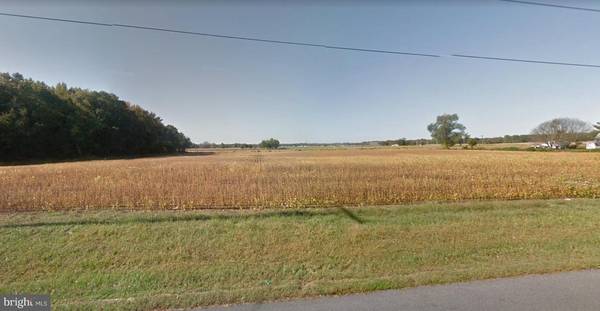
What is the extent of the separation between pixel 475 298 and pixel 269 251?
3.25 metres

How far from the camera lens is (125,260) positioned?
4.65 meters

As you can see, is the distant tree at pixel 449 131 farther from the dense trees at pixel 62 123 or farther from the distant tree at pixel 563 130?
the dense trees at pixel 62 123

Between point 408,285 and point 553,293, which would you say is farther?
point 408,285

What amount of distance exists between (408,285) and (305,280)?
4.71ft

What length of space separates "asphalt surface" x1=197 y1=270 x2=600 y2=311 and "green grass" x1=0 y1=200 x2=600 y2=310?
189 millimetres

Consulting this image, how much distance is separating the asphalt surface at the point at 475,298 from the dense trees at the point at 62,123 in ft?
173

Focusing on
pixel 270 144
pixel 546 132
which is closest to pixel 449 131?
pixel 546 132

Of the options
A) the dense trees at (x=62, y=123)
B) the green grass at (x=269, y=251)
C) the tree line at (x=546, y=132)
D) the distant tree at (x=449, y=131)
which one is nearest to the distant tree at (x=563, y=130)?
the tree line at (x=546, y=132)

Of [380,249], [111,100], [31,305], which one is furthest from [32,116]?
[380,249]

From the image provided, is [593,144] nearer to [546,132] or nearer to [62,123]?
[546,132]

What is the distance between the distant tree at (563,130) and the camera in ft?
255

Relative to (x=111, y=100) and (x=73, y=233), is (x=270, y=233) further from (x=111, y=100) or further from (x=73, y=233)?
(x=111, y=100)

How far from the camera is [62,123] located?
44.6m

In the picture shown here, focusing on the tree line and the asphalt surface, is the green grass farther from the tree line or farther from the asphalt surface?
the tree line
